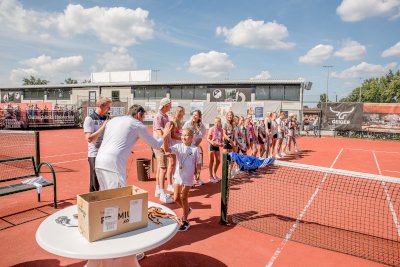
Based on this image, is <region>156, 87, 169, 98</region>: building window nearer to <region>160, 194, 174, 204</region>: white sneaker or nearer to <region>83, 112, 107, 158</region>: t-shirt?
<region>160, 194, 174, 204</region>: white sneaker

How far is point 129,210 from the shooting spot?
9.08 feet

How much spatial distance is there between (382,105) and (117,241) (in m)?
29.0

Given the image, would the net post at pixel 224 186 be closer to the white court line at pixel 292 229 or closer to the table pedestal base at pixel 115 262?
the white court line at pixel 292 229

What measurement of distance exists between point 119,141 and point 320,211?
18.1 ft

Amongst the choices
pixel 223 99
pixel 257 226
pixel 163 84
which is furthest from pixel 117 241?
pixel 163 84

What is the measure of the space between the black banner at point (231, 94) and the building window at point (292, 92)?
4110mm

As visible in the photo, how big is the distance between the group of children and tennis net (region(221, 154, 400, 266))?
32.8 inches

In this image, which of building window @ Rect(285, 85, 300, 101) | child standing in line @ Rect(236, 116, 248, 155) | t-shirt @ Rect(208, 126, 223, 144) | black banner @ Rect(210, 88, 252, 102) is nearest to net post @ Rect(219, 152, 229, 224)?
t-shirt @ Rect(208, 126, 223, 144)

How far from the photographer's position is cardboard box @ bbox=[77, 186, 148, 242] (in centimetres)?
253

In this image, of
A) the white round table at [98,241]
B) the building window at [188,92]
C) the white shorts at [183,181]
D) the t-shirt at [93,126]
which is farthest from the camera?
the building window at [188,92]

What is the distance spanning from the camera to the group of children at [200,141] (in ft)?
17.5

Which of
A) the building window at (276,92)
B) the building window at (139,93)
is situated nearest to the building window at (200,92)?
the building window at (139,93)

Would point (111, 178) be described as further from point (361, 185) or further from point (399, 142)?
point (399, 142)

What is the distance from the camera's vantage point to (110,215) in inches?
104
